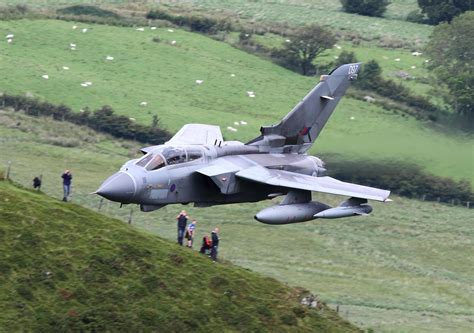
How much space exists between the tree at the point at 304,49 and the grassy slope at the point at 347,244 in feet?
99.0

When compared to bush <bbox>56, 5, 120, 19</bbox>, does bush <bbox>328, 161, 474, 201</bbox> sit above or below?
below

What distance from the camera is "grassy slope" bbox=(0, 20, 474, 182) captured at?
4390 inches

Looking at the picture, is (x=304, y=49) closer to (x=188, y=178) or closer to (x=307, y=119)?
(x=307, y=119)

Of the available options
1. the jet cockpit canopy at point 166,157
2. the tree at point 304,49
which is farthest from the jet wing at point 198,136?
the tree at point 304,49

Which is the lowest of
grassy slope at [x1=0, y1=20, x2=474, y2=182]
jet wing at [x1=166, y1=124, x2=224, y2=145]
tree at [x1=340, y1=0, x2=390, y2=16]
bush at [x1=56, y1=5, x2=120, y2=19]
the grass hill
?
the grass hill

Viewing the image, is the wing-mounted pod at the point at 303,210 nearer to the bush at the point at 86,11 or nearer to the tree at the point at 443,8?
the bush at the point at 86,11

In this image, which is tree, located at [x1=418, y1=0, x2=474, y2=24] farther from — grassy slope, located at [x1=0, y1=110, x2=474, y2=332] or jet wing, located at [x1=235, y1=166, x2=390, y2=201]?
jet wing, located at [x1=235, y1=166, x2=390, y2=201]

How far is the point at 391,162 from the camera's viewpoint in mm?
87188

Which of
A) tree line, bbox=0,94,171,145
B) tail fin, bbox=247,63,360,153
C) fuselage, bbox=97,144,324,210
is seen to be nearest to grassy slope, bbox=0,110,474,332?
tree line, bbox=0,94,171,145

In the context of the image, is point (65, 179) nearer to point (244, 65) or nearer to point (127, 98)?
point (127, 98)

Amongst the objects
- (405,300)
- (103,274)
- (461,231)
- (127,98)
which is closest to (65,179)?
(103,274)

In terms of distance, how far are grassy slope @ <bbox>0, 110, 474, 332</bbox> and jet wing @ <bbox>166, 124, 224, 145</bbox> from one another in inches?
431

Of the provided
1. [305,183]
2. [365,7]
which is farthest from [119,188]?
[365,7]

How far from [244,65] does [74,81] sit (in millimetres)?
17757
